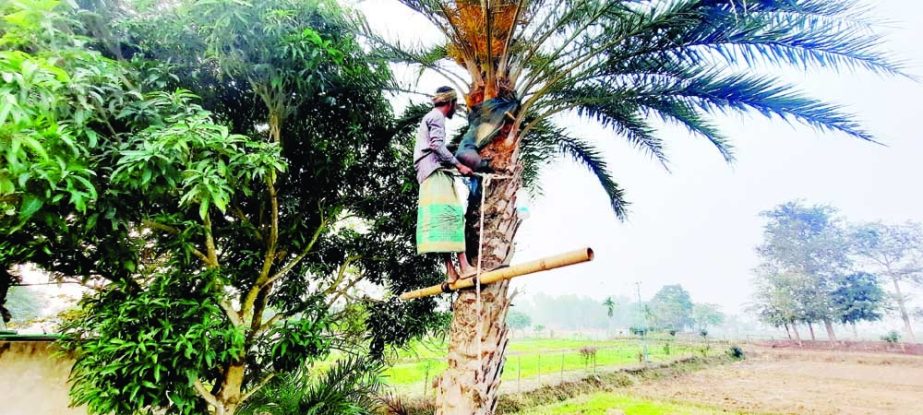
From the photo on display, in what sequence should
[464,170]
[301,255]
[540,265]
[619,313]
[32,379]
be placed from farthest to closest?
[619,313] < [32,379] < [301,255] < [464,170] < [540,265]

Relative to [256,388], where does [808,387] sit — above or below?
below

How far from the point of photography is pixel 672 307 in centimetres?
6438

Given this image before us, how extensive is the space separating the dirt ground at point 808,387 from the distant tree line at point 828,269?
8648mm

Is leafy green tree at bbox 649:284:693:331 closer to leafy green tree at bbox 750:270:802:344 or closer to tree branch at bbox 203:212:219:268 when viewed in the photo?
leafy green tree at bbox 750:270:802:344

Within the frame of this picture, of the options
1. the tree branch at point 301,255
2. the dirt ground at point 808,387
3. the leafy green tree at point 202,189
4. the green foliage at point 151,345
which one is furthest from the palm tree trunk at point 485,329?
the dirt ground at point 808,387

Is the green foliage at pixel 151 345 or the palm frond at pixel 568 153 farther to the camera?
the palm frond at pixel 568 153

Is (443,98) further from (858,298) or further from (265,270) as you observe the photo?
(858,298)

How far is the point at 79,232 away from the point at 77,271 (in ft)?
3.44

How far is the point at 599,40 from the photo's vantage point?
148 inches

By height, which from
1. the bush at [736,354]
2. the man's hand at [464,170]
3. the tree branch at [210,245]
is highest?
the man's hand at [464,170]

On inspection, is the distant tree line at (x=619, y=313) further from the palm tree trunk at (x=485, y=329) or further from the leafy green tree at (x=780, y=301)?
the palm tree trunk at (x=485, y=329)

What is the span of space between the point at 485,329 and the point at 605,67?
9.19 feet

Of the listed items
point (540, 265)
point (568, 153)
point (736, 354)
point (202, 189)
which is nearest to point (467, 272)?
point (540, 265)

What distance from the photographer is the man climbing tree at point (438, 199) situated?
2748 millimetres
